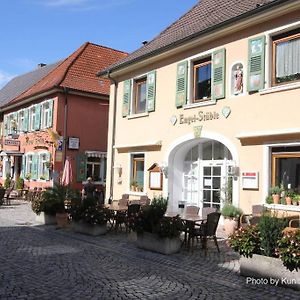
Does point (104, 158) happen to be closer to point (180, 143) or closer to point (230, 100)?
point (180, 143)

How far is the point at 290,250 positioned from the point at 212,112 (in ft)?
23.9

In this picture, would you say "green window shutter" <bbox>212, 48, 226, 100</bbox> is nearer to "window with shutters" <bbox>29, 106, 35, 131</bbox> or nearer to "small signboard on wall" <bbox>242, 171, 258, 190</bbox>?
"small signboard on wall" <bbox>242, 171, 258, 190</bbox>

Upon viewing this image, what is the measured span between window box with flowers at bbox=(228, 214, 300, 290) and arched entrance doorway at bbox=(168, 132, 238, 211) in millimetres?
5151

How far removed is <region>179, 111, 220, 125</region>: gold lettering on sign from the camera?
13.2m

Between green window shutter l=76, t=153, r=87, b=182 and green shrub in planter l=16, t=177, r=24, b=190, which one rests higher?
green window shutter l=76, t=153, r=87, b=182

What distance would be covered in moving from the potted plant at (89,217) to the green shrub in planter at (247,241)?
4913mm

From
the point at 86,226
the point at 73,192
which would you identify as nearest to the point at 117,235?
the point at 86,226

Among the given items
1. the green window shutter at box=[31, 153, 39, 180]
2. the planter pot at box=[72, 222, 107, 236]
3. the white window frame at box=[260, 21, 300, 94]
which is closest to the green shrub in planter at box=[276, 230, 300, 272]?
the white window frame at box=[260, 21, 300, 94]

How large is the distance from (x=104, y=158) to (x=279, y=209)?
47.5 ft

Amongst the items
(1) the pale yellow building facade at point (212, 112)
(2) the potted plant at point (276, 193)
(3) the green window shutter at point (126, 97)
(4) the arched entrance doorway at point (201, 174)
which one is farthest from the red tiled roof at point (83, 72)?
(2) the potted plant at point (276, 193)

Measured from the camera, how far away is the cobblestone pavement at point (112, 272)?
6.19 meters

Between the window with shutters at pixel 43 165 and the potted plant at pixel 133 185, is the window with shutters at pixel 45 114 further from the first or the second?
the potted plant at pixel 133 185

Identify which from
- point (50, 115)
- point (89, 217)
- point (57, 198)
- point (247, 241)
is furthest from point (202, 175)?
point (50, 115)

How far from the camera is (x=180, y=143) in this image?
14.3 metres
